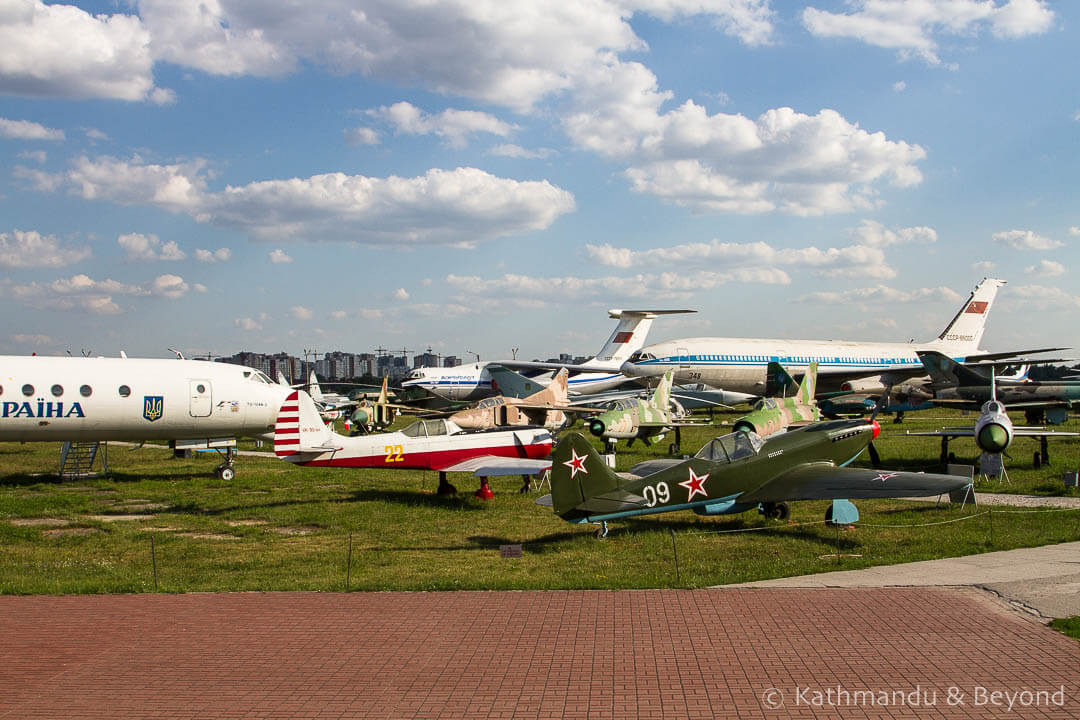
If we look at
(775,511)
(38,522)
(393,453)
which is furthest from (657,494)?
(38,522)

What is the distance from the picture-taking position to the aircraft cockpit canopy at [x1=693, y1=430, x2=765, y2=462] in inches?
586

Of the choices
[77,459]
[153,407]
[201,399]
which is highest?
A: [201,399]

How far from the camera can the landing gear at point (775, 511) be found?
631 inches

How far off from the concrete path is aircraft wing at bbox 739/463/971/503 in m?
1.73

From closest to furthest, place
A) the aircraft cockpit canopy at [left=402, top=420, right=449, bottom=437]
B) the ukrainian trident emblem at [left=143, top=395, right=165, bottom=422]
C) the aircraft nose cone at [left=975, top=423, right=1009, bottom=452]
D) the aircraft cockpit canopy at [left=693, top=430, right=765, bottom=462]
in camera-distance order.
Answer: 1. the aircraft cockpit canopy at [left=693, top=430, right=765, bottom=462]
2. the aircraft nose cone at [left=975, top=423, right=1009, bottom=452]
3. the aircraft cockpit canopy at [left=402, top=420, right=449, bottom=437]
4. the ukrainian trident emblem at [left=143, top=395, right=165, bottom=422]

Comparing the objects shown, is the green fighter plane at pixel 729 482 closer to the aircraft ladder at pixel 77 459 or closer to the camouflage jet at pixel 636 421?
the camouflage jet at pixel 636 421

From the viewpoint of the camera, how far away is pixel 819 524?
15.3 m

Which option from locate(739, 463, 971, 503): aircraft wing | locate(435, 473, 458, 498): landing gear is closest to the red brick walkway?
locate(739, 463, 971, 503): aircraft wing

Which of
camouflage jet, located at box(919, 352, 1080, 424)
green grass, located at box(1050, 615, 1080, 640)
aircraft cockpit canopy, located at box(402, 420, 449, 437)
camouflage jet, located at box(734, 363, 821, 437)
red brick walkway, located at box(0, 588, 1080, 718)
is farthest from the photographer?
camouflage jet, located at box(919, 352, 1080, 424)

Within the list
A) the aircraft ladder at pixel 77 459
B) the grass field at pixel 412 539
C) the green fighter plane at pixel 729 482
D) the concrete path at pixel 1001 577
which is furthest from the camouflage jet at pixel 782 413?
the aircraft ladder at pixel 77 459

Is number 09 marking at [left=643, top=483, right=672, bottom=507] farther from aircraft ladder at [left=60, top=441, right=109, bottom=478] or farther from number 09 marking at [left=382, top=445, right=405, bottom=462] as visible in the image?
aircraft ladder at [left=60, top=441, right=109, bottom=478]

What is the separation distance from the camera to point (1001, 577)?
10.8m

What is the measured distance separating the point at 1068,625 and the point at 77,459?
27151mm

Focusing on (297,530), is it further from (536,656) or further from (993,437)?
(993,437)
